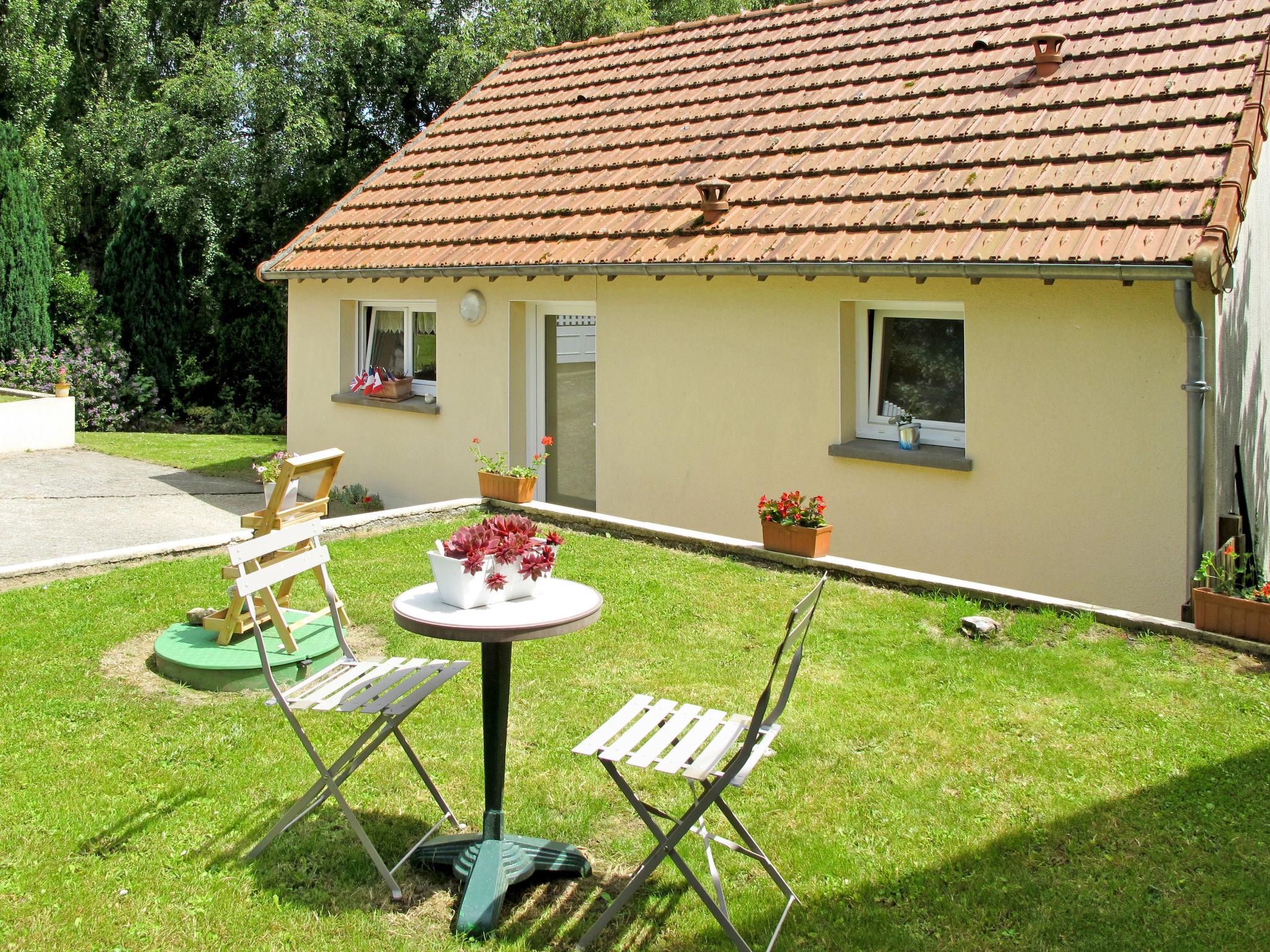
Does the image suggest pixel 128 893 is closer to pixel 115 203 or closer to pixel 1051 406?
pixel 1051 406

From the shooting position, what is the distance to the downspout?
741cm

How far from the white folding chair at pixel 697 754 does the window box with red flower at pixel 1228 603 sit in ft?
12.2

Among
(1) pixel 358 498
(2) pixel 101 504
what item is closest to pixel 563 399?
(1) pixel 358 498

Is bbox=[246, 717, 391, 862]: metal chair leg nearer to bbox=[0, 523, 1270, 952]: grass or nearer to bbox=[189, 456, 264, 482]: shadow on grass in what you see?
bbox=[0, 523, 1270, 952]: grass

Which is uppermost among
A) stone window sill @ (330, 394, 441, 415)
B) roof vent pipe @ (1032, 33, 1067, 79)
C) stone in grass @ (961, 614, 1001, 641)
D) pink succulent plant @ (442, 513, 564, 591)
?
roof vent pipe @ (1032, 33, 1067, 79)

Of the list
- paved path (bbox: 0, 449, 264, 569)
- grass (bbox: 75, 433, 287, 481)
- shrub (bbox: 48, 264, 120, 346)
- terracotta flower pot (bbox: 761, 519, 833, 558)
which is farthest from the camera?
shrub (bbox: 48, 264, 120, 346)

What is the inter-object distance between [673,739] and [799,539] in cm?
461

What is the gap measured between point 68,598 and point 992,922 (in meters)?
6.31

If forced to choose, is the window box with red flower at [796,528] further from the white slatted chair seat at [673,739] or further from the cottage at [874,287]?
the white slatted chair seat at [673,739]

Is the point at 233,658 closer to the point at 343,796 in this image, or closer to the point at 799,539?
the point at 343,796

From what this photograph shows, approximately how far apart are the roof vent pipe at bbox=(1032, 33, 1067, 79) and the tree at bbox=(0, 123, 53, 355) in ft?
55.9

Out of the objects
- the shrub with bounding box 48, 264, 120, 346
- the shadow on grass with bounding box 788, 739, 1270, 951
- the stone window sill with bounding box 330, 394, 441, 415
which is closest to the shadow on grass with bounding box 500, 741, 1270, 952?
the shadow on grass with bounding box 788, 739, 1270, 951

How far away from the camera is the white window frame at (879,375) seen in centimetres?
916

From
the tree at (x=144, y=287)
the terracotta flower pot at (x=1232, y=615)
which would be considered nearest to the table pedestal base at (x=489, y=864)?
the terracotta flower pot at (x=1232, y=615)
